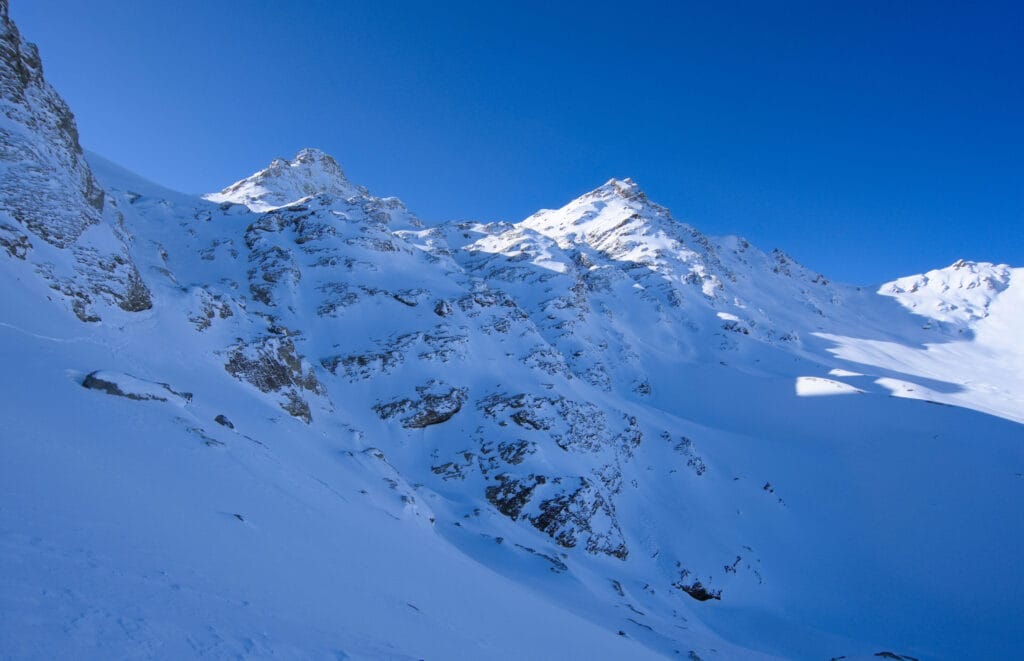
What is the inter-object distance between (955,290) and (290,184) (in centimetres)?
18872

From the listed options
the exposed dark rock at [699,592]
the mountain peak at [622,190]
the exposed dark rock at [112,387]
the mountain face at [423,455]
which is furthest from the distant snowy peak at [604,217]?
the exposed dark rock at [112,387]

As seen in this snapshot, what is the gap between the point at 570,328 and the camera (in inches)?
2495

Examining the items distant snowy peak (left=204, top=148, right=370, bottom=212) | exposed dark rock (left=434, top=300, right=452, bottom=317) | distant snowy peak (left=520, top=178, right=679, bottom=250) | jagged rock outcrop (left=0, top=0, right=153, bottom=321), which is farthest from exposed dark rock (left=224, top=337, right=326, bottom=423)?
distant snowy peak (left=520, top=178, right=679, bottom=250)

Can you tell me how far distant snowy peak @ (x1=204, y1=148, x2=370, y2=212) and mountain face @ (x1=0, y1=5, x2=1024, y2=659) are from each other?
1266 mm

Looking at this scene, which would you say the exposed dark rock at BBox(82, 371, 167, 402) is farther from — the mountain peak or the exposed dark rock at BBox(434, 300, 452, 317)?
the mountain peak

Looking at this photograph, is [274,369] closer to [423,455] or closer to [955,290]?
[423,455]

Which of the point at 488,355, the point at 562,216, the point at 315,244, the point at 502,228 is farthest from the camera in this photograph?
the point at 562,216

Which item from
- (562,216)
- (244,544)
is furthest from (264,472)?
(562,216)

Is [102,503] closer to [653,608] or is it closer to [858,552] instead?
[653,608]

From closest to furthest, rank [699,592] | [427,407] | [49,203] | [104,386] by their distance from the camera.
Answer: [104,386]
[49,203]
[699,592]
[427,407]

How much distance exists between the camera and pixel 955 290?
6093 inches

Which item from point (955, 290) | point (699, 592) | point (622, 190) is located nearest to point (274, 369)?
point (699, 592)

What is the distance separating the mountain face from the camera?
7.96 meters

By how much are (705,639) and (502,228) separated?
80.8 metres
